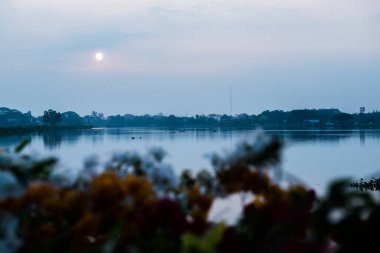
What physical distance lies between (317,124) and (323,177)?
146 metres

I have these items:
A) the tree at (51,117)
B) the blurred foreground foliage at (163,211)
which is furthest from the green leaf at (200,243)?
the tree at (51,117)

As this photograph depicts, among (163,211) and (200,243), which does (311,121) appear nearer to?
(163,211)

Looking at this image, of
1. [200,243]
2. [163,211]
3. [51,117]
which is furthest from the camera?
[51,117]

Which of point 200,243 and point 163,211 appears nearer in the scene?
point 200,243

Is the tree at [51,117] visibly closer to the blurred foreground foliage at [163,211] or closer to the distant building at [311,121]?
the distant building at [311,121]

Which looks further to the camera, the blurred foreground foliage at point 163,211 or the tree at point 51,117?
the tree at point 51,117

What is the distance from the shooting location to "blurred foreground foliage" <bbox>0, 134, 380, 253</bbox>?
131 centimetres

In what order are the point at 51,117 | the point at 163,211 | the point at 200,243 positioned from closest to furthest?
1. the point at 200,243
2. the point at 163,211
3. the point at 51,117

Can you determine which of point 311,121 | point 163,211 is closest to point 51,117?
point 311,121

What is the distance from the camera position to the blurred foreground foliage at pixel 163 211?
131cm

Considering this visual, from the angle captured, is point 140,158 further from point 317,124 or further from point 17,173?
point 317,124

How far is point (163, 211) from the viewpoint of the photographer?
151cm

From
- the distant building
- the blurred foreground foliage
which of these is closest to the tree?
the distant building

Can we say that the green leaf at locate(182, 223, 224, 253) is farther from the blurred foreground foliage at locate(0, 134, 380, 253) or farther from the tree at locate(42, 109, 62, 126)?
the tree at locate(42, 109, 62, 126)
